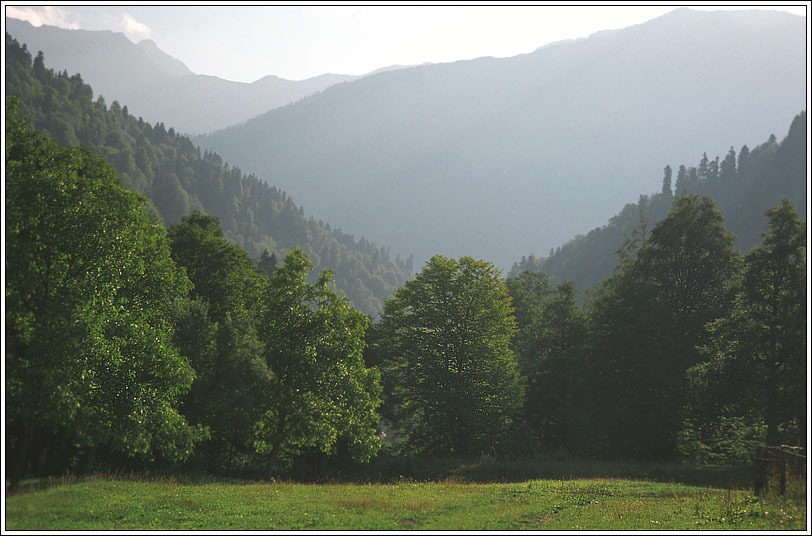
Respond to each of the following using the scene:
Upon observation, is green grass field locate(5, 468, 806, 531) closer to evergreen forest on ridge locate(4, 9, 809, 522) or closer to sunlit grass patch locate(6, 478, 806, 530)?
sunlit grass patch locate(6, 478, 806, 530)

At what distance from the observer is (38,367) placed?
18.3 meters

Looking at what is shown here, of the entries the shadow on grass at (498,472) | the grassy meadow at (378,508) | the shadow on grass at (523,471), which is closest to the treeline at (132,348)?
the shadow on grass at (498,472)

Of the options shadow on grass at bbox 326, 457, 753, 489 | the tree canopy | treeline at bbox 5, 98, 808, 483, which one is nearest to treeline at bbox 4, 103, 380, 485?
treeline at bbox 5, 98, 808, 483

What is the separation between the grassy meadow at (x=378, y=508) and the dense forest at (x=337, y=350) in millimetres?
2531

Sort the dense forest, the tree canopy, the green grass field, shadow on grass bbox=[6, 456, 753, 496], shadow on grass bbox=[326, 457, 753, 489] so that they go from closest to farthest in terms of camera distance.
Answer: the green grass field → the dense forest → shadow on grass bbox=[6, 456, 753, 496] → shadow on grass bbox=[326, 457, 753, 489] → the tree canopy

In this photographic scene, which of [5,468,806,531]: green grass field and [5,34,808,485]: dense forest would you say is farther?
[5,34,808,485]: dense forest

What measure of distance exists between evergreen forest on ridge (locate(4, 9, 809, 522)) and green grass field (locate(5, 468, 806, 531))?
9.16ft

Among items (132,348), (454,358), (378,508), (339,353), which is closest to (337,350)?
(339,353)

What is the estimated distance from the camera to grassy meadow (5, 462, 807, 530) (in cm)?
1589

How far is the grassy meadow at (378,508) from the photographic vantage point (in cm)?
1589

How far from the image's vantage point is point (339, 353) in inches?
1195

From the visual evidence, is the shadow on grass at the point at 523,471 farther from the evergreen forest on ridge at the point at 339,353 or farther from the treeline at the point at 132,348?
the treeline at the point at 132,348

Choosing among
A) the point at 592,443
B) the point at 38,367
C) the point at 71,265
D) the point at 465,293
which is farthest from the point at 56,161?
the point at 592,443

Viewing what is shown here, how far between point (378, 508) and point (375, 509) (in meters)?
0.19
